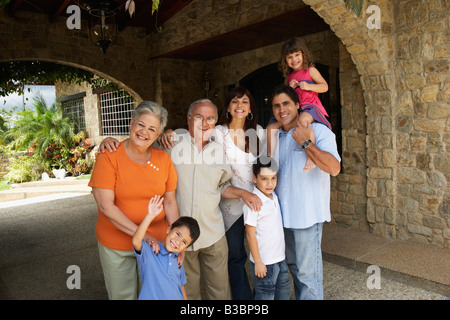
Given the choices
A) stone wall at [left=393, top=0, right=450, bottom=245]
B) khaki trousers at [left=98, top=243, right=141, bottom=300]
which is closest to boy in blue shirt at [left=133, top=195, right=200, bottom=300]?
khaki trousers at [left=98, top=243, right=141, bottom=300]

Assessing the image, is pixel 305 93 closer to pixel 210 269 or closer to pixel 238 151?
pixel 238 151

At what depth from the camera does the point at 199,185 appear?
7.34 feet

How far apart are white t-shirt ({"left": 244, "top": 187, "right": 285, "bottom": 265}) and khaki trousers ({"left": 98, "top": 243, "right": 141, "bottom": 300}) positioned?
73cm

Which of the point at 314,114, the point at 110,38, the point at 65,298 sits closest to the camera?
the point at 314,114

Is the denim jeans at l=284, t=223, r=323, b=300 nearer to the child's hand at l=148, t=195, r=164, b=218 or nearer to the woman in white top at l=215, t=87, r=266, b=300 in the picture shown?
the woman in white top at l=215, t=87, r=266, b=300

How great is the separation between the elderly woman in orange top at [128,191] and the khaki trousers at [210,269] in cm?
33

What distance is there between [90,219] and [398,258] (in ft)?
15.2

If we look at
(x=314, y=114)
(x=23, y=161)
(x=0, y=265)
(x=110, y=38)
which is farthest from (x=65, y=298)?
(x=23, y=161)

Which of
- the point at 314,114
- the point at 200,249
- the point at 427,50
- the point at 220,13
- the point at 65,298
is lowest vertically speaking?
the point at 65,298

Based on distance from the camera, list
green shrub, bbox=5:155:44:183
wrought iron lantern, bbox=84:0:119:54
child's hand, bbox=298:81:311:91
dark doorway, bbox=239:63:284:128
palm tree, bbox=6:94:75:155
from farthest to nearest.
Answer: palm tree, bbox=6:94:75:155, green shrub, bbox=5:155:44:183, dark doorway, bbox=239:63:284:128, wrought iron lantern, bbox=84:0:119:54, child's hand, bbox=298:81:311:91

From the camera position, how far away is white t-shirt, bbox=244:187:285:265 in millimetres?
2232

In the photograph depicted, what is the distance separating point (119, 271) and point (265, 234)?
0.88 m

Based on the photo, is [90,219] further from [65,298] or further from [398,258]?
[398,258]

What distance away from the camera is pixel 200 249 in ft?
7.50
